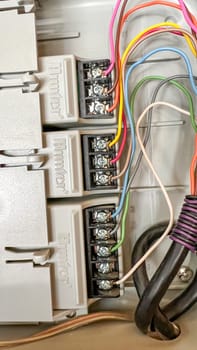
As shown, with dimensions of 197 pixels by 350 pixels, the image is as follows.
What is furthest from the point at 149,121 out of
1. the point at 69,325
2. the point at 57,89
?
the point at 69,325

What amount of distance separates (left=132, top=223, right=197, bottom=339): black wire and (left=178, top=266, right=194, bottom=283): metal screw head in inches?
2.8

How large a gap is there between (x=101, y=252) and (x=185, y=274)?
0.22 meters

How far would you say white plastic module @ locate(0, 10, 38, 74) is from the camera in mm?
815

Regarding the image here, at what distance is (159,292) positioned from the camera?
0.77 metres

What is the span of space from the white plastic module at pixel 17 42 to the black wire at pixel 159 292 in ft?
1.46

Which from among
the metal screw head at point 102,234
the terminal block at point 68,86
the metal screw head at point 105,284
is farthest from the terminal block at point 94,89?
the metal screw head at point 105,284

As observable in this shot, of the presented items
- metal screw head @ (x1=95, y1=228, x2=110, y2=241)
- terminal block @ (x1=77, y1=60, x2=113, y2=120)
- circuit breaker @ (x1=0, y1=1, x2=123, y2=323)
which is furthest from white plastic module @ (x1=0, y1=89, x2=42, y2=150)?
metal screw head @ (x1=95, y1=228, x2=110, y2=241)

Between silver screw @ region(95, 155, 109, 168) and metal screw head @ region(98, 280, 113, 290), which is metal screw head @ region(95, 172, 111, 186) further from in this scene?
metal screw head @ region(98, 280, 113, 290)

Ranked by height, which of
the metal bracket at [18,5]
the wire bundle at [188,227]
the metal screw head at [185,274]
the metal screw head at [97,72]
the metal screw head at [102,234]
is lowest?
the metal screw head at [185,274]

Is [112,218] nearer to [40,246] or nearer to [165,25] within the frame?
[40,246]

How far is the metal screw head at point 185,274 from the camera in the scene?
3.14 feet

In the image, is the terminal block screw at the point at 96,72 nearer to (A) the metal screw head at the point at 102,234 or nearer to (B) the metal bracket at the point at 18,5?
(B) the metal bracket at the point at 18,5

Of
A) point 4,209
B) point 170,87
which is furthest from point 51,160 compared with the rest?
point 170,87

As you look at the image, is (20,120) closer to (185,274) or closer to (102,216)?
(102,216)
